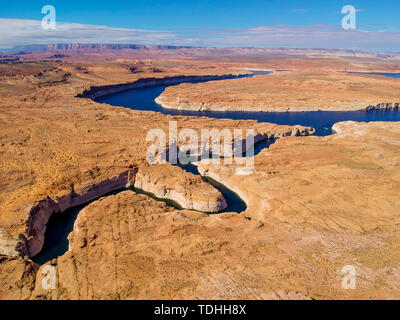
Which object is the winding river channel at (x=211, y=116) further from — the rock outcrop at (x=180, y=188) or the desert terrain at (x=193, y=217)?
the rock outcrop at (x=180, y=188)

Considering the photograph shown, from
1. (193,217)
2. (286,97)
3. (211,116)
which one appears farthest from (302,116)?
(193,217)

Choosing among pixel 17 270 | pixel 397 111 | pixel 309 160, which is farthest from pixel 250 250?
pixel 397 111

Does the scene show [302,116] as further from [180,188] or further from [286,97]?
[180,188]

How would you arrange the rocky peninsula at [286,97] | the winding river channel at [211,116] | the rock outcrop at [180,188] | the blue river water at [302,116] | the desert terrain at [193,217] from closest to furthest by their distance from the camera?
the desert terrain at [193,217] → the winding river channel at [211,116] → the rock outcrop at [180,188] → the blue river water at [302,116] → the rocky peninsula at [286,97]

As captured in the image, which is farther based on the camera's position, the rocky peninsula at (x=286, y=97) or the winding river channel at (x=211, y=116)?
the rocky peninsula at (x=286, y=97)

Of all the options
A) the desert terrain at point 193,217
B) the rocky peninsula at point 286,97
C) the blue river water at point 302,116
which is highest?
the rocky peninsula at point 286,97

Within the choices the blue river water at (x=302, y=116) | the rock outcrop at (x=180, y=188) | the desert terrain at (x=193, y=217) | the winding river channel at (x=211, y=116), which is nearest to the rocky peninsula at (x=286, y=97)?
the blue river water at (x=302, y=116)

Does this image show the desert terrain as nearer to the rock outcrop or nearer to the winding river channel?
the rock outcrop
